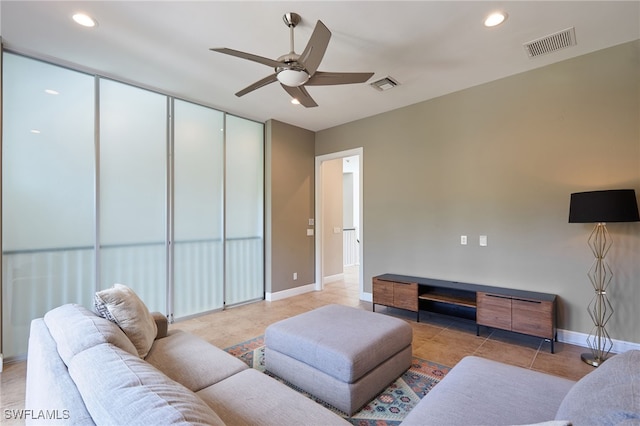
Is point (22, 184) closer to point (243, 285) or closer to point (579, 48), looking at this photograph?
point (243, 285)

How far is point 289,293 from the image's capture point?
522cm

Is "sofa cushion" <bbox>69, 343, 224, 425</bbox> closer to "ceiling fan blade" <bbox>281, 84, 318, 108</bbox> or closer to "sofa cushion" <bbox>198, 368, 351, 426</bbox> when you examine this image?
"sofa cushion" <bbox>198, 368, 351, 426</bbox>

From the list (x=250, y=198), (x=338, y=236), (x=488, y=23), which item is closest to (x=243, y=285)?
(x=250, y=198)

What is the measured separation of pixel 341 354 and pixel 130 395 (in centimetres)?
140

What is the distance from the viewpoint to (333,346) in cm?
208

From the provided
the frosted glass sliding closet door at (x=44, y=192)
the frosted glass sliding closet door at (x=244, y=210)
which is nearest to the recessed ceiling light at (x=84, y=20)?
the frosted glass sliding closet door at (x=44, y=192)

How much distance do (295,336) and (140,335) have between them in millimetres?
1074

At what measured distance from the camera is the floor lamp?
2.51m

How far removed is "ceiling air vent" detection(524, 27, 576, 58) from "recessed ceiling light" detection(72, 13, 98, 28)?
398cm

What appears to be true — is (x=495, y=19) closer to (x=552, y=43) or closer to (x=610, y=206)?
A: (x=552, y=43)

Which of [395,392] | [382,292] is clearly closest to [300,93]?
[395,392]

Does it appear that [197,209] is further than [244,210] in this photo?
No

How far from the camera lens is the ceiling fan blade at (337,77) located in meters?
2.44

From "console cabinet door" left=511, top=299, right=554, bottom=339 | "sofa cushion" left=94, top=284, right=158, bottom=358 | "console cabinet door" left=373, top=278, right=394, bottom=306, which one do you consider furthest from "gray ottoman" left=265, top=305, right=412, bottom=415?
"console cabinet door" left=373, top=278, right=394, bottom=306
